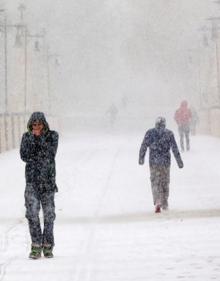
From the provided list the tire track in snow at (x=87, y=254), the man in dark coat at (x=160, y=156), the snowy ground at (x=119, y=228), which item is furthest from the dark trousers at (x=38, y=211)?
the man in dark coat at (x=160, y=156)

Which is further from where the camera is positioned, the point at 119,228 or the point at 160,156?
the point at 160,156

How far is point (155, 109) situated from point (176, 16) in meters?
54.9

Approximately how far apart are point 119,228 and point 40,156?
10.6ft

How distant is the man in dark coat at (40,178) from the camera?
910cm

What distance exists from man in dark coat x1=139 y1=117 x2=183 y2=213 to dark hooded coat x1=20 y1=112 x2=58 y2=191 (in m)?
5.46

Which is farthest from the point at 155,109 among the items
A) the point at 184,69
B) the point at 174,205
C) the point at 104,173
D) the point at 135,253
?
the point at 135,253

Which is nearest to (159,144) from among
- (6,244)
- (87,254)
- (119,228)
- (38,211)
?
(119,228)

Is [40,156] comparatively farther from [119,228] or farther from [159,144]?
[159,144]

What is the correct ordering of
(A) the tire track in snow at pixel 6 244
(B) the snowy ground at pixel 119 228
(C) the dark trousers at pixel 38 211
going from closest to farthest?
(B) the snowy ground at pixel 119 228 < (A) the tire track in snow at pixel 6 244 < (C) the dark trousers at pixel 38 211

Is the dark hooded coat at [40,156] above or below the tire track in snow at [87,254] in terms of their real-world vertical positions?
above

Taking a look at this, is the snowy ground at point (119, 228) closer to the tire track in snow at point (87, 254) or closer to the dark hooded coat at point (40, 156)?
the tire track in snow at point (87, 254)

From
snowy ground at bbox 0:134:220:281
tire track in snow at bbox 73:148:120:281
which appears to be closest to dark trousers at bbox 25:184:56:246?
snowy ground at bbox 0:134:220:281

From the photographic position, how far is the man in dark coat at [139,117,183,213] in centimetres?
1452

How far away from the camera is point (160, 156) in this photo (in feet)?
47.9
